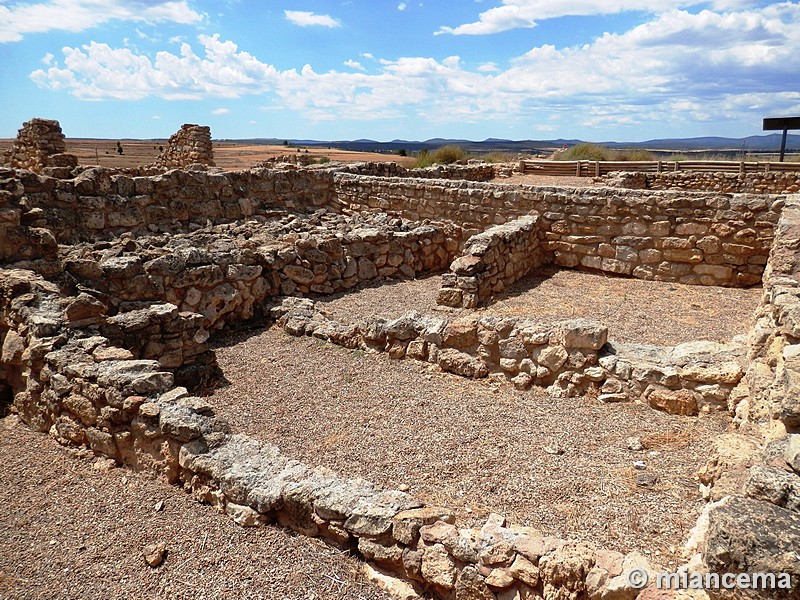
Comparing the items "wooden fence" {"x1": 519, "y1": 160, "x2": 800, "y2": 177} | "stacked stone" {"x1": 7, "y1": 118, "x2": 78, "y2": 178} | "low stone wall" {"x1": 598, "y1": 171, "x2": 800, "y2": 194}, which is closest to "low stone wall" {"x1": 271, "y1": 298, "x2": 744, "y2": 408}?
"stacked stone" {"x1": 7, "y1": 118, "x2": 78, "y2": 178}

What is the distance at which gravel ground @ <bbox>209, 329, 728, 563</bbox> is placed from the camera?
4074 mm

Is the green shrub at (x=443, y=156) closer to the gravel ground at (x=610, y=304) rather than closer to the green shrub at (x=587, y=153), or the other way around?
the green shrub at (x=587, y=153)

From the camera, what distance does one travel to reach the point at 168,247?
930 cm

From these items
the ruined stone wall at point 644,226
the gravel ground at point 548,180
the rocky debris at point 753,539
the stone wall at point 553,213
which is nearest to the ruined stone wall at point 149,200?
the stone wall at point 553,213

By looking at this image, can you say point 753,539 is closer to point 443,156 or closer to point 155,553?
point 155,553

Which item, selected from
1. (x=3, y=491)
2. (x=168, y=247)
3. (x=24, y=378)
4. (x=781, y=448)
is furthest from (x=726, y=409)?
Result: (x=168, y=247)

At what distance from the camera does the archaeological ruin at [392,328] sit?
3283 millimetres

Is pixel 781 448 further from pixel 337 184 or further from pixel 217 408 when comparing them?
pixel 337 184

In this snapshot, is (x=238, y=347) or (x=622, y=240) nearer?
(x=238, y=347)

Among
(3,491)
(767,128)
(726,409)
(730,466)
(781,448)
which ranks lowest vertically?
(3,491)

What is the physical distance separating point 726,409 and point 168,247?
8.10 meters

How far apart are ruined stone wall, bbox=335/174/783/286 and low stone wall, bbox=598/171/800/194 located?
767 centimetres

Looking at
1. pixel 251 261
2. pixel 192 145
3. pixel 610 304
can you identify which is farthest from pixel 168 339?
pixel 192 145

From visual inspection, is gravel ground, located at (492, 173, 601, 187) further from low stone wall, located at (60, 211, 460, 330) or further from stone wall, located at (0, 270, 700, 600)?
stone wall, located at (0, 270, 700, 600)
